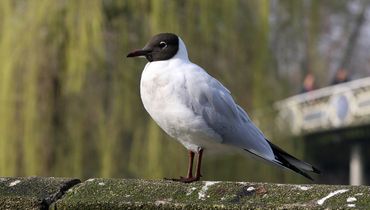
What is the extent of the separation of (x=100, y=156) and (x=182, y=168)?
0.78 metres

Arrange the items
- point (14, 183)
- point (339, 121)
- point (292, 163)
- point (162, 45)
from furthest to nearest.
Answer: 1. point (339, 121)
2. point (162, 45)
3. point (292, 163)
4. point (14, 183)

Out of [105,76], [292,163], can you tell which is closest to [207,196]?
[292,163]

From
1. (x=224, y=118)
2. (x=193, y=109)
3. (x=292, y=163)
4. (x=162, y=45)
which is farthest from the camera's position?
(x=162, y=45)

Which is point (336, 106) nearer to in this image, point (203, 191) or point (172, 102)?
point (172, 102)

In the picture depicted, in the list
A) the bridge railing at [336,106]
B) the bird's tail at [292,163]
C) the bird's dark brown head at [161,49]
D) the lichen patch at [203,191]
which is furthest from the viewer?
the bridge railing at [336,106]

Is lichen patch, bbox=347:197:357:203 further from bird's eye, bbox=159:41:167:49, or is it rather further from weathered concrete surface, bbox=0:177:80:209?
bird's eye, bbox=159:41:167:49

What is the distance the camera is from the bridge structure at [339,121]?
16.4 meters

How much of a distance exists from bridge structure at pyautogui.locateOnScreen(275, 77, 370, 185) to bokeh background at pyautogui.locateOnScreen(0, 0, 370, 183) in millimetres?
5554

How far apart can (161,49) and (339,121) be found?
15.1 metres

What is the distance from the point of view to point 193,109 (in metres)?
3.25

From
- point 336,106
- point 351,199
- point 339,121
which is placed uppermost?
point 336,106

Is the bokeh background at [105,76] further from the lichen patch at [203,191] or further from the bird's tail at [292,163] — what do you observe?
the lichen patch at [203,191]

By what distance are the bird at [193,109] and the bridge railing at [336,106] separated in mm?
11875

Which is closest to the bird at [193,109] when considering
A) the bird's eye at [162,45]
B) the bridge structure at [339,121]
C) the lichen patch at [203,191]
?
the bird's eye at [162,45]
